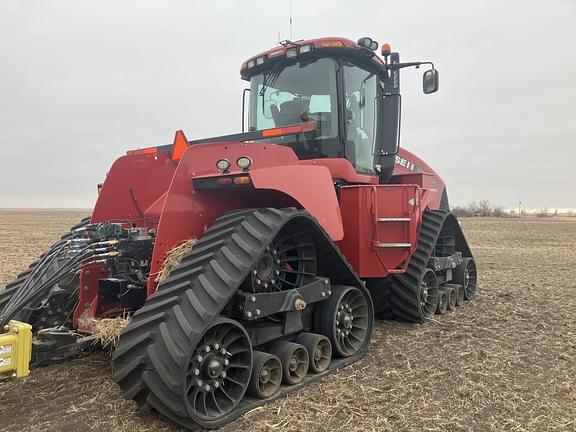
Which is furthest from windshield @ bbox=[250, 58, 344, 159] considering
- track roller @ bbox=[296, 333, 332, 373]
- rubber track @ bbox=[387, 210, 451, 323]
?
track roller @ bbox=[296, 333, 332, 373]

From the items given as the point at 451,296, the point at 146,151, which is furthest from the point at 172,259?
the point at 451,296

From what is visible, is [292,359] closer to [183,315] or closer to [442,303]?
[183,315]

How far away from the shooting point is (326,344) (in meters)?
4.51

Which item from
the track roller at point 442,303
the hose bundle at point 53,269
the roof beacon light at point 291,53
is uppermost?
the roof beacon light at point 291,53

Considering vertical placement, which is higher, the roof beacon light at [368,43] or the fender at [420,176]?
the roof beacon light at [368,43]

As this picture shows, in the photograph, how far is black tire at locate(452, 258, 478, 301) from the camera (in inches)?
323

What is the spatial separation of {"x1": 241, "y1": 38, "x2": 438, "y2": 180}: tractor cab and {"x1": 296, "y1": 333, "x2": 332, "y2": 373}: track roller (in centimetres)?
217

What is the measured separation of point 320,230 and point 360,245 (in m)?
1.16

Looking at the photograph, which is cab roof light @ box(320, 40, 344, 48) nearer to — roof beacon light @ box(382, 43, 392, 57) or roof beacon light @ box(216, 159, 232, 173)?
roof beacon light @ box(382, 43, 392, 57)

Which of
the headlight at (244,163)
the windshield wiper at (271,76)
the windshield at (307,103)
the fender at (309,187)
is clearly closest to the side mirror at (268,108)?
the windshield at (307,103)

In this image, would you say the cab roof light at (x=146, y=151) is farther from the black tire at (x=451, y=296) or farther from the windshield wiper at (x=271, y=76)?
the black tire at (x=451, y=296)

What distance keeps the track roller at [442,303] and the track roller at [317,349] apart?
3.16 metres

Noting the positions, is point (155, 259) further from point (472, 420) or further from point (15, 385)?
point (472, 420)

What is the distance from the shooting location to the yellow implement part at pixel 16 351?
9.98 ft
